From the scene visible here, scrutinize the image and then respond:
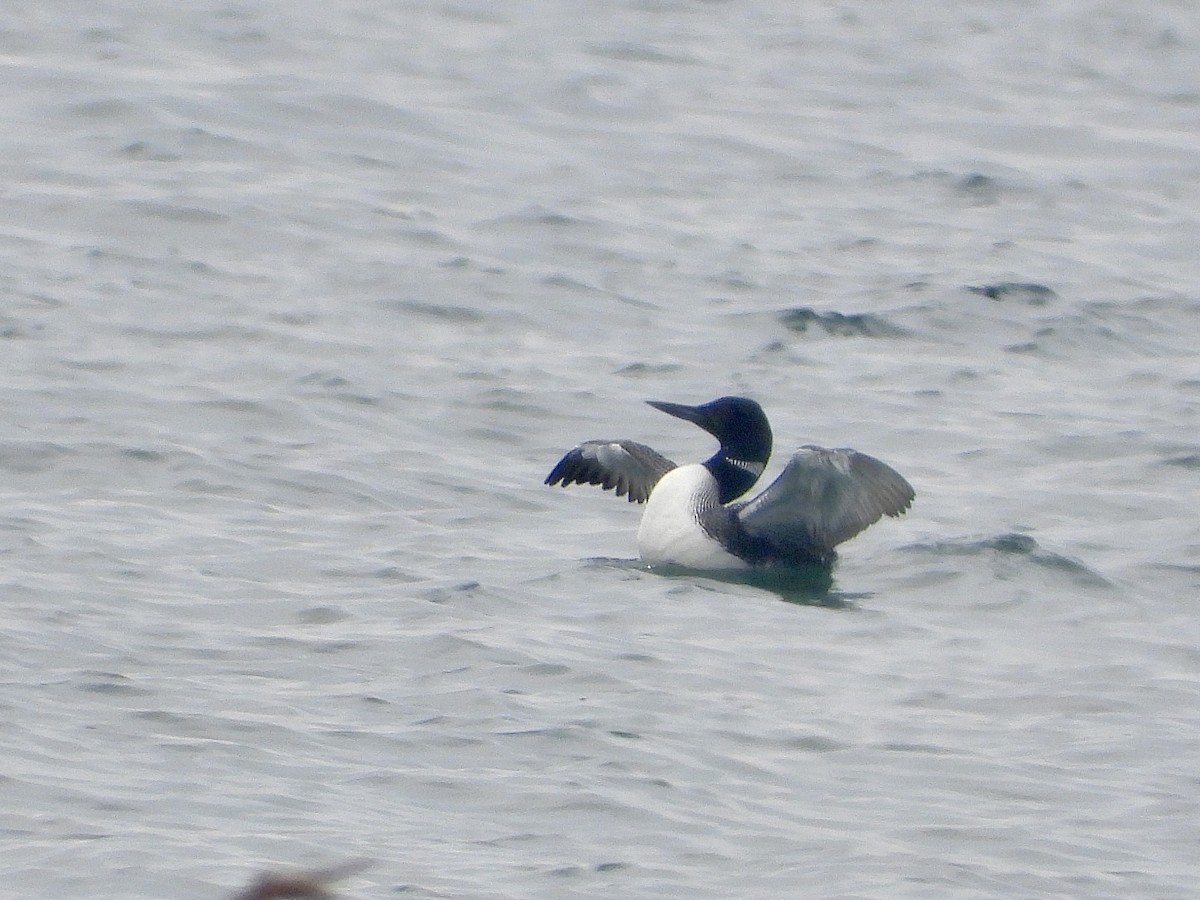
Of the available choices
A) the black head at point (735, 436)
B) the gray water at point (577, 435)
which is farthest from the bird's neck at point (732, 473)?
the gray water at point (577, 435)

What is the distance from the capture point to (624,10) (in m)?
21.5

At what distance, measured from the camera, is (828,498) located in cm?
948

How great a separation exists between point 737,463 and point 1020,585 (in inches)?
51.2

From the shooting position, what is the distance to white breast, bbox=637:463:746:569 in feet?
31.0

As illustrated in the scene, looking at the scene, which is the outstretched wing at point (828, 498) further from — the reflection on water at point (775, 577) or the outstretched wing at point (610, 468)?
the outstretched wing at point (610, 468)

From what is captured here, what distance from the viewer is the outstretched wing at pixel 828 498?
372 inches

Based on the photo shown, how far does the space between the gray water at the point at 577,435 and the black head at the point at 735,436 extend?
564 mm

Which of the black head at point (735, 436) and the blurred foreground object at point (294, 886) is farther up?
the blurred foreground object at point (294, 886)

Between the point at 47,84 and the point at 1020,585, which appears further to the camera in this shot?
the point at 47,84

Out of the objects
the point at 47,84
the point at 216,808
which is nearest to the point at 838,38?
the point at 47,84

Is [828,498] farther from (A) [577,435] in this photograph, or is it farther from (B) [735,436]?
(A) [577,435]

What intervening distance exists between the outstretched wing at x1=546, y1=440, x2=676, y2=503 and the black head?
283mm

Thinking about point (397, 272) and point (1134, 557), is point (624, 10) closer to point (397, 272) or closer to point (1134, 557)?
point (397, 272)

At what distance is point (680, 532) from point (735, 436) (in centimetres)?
65
